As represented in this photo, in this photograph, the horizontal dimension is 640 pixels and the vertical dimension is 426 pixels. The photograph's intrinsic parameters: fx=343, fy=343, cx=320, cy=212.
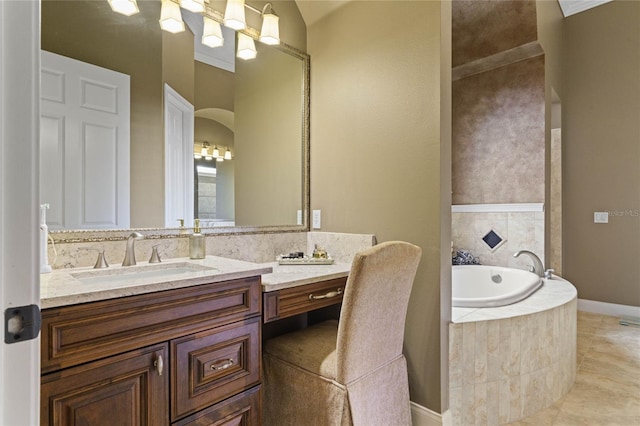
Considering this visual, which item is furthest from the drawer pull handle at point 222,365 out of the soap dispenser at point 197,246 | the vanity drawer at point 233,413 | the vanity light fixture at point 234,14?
the vanity light fixture at point 234,14

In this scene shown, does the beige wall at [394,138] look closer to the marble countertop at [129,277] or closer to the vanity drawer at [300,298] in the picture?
the vanity drawer at [300,298]

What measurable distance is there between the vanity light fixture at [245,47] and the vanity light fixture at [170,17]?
38cm

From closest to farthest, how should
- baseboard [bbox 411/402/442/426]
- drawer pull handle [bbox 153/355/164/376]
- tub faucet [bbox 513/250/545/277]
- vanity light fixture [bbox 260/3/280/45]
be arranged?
drawer pull handle [bbox 153/355/164/376]
baseboard [bbox 411/402/442/426]
vanity light fixture [bbox 260/3/280/45]
tub faucet [bbox 513/250/545/277]

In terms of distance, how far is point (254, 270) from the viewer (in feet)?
4.37

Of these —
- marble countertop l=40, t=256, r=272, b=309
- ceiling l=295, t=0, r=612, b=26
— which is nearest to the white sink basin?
marble countertop l=40, t=256, r=272, b=309

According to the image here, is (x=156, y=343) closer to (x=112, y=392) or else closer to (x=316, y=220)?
(x=112, y=392)

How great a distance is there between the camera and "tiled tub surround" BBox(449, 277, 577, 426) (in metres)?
1.78

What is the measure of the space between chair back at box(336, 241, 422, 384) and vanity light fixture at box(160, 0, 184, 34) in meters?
1.46

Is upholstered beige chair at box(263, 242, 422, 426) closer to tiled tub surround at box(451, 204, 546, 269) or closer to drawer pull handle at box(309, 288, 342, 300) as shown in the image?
drawer pull handle at box(309, 288, 342, 300)

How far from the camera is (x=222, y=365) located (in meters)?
1.24

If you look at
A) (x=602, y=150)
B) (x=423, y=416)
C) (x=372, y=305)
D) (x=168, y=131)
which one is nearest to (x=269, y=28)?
(x=168, y=131)

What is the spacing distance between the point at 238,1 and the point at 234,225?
1.22m

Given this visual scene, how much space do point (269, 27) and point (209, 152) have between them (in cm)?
82

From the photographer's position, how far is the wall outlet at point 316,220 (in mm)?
2271
